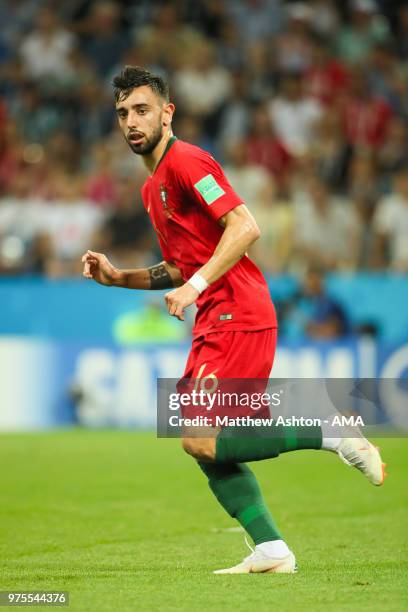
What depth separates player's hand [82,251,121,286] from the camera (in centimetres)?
623

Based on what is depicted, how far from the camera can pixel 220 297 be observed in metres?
5.91

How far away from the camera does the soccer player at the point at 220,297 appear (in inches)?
223

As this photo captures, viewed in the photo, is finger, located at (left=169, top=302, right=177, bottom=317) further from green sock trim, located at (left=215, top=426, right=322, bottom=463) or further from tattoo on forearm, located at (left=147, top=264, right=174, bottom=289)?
tattoo on forearm, located at (left=147, top=264, right=174, bottom=289)

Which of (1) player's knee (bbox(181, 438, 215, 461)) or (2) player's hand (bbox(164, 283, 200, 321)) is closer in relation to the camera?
(2) player's hand (bbox(164, 283, 200, 321))

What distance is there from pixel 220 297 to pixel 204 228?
1.18 ft

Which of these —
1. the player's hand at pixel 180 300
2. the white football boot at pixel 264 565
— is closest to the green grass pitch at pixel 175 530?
the white football boot at pixel 264 565

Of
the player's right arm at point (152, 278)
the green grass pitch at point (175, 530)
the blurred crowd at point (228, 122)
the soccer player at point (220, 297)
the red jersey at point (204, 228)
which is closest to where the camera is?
the green grass pitch at point (175, 530)

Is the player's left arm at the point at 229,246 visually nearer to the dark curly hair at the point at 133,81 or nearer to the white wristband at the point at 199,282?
the white wristband at the point at 199,282

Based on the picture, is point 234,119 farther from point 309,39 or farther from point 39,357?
point 39,357

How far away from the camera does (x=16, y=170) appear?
681 inches

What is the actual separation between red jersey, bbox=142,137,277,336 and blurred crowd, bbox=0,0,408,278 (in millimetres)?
8862

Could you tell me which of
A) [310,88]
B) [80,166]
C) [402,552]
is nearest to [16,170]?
[80,166]

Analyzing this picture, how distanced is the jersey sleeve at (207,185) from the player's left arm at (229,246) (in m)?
0.05

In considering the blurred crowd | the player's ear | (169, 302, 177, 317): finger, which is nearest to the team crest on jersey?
the player's ear
